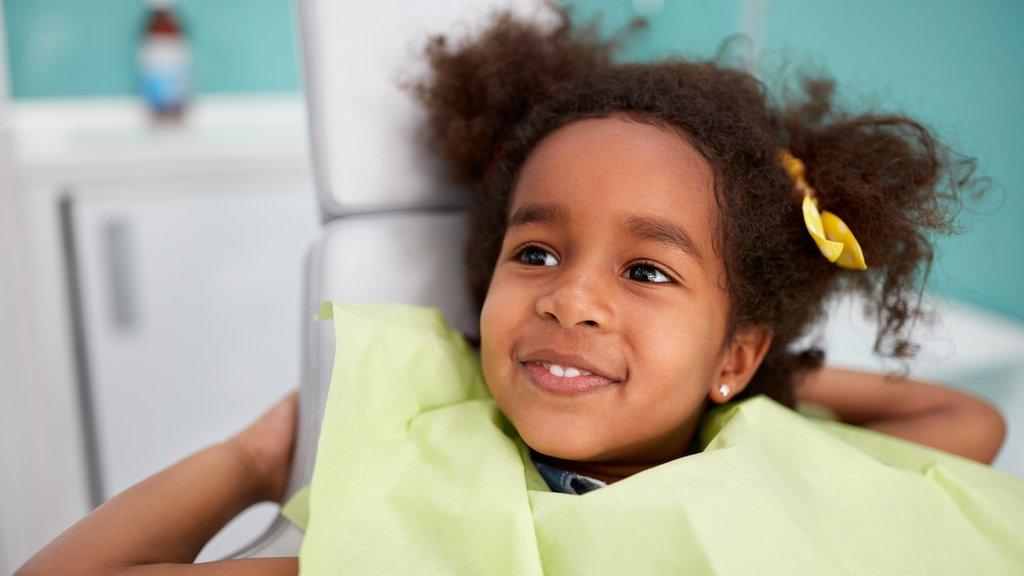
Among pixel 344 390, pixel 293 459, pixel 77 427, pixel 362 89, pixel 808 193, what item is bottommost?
pixel 77 427

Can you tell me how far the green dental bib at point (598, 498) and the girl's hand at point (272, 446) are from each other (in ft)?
0.32

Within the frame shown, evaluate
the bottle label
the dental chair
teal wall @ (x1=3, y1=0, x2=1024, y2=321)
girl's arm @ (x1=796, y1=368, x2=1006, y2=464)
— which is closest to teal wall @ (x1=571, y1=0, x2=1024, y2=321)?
teal wall @ (x1=3, y1=0, x2=1024, y2=321)

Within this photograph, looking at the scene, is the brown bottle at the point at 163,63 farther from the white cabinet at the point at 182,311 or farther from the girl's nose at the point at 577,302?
the girl's nose at the point at 577,302

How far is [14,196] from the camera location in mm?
1194

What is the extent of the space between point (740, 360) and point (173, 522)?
1.64 feet

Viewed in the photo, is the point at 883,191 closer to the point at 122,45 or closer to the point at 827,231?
the point at 827,231

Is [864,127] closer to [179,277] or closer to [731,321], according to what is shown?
[731,321]

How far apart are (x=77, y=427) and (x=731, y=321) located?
1.21 meters

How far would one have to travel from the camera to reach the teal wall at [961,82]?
1062 millimetres

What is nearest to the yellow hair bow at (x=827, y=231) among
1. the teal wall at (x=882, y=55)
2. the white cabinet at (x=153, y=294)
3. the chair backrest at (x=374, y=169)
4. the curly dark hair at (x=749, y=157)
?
the curly dark hair at (x=749, y=157)

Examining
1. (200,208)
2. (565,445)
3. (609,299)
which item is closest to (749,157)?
(609,299)

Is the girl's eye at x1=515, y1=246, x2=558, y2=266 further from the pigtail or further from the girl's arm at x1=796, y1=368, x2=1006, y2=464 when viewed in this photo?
the girl's arm at x1=796, y1=368, x2=1006, y2=464

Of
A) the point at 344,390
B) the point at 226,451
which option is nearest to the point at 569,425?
the point at 344,390

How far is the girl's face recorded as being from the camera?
2.24 ft
